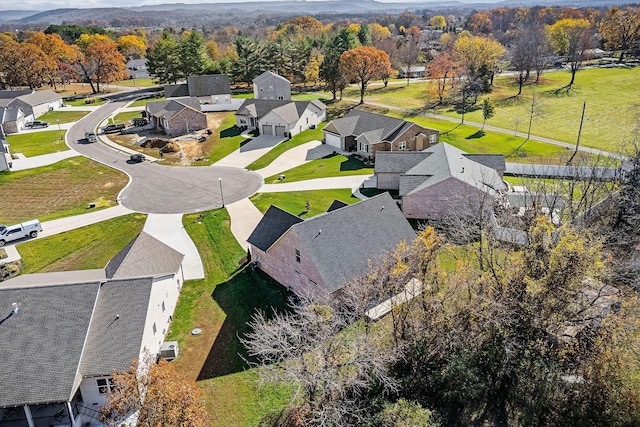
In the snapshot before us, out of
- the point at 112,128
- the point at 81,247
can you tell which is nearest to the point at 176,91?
the point at 112,128

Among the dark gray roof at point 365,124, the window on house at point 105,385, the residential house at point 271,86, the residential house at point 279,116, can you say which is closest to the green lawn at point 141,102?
the residential house at point 271,86

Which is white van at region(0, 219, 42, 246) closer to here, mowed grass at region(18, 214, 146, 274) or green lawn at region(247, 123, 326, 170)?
mowed grass at region(18, 214, 146, 274)

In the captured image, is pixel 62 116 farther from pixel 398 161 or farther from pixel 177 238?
pixel 398 161

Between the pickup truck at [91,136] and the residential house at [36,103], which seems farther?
the residential house at [36,103]

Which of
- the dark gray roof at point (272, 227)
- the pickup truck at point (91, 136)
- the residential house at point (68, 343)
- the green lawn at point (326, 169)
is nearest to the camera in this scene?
the residential house at point (68, 343)

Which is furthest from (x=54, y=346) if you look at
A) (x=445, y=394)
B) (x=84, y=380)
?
(x=445, y=394)

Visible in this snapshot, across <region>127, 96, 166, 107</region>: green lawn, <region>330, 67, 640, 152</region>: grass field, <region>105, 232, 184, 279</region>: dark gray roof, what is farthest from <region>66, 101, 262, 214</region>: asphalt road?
<region>330, 67, 640, 152</region>: grass field

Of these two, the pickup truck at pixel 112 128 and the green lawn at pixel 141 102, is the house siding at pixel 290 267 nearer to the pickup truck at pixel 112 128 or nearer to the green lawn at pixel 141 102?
the pickup truck at pixel 112 128

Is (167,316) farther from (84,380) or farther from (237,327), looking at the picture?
(84,380)

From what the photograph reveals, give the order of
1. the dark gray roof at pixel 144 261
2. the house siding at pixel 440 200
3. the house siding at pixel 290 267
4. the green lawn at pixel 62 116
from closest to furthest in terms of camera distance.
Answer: the house siding at pixel 290 267 → the dark gray roof at pixel 144 261 → the house siding at pixel 440 200 → the green lawn at pixel 62 116
